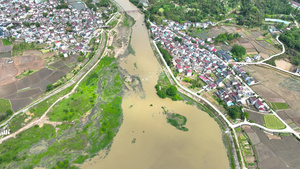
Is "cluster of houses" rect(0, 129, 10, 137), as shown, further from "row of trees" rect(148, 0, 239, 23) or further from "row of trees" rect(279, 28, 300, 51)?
"row of trees" rect(279, 28, 300, 51)

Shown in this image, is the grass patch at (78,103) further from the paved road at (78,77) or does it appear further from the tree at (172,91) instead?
the tree at (172,91)

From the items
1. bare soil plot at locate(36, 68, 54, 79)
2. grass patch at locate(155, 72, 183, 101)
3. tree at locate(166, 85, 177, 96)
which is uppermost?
tree at locate(166, 85, 177, 96)

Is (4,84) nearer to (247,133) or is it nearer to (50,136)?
(50,136)

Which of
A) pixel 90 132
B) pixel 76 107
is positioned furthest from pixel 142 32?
pixel 90 132

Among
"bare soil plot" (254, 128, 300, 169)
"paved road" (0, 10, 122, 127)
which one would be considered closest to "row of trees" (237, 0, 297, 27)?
"bare soil plot" (254, 128, 300, 169)

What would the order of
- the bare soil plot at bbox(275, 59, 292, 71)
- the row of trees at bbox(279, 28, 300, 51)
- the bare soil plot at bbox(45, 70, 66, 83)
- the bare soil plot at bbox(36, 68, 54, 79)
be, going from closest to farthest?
1. the bare soil plot at bbox(45, 70, 66, 83)
2. the bare soil plot at bbox(36, 68, 54, 79)
3. the bare soil plot at bbox(275, 59, 292, 71)
4. the row of trees at bbox(279, 28, 300, 51)

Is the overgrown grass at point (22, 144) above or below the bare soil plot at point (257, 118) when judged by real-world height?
below

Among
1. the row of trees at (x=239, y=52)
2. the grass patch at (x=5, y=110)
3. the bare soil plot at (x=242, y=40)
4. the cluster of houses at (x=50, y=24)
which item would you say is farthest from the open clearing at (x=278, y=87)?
the grass patch at (x=5, y=110)
